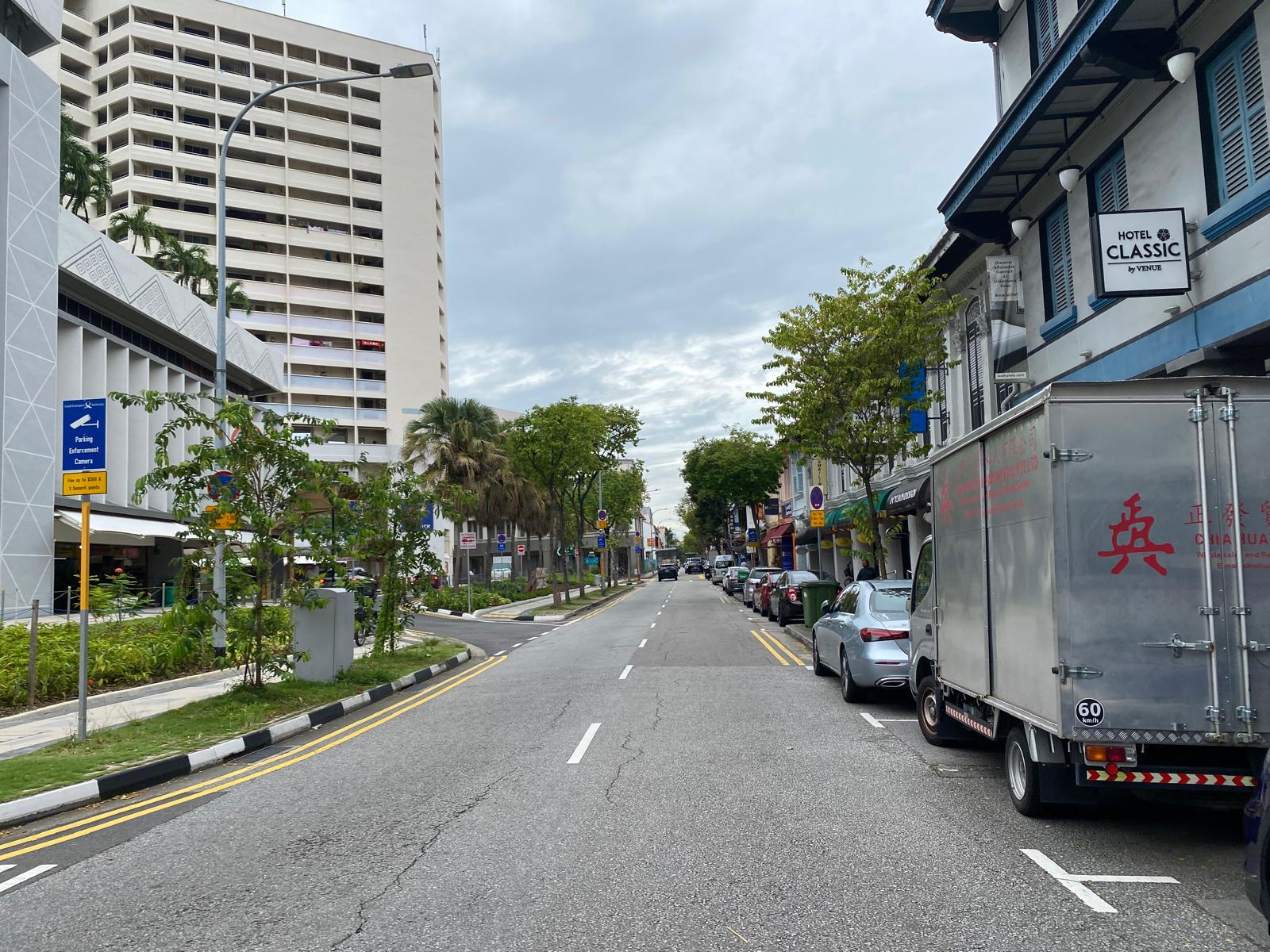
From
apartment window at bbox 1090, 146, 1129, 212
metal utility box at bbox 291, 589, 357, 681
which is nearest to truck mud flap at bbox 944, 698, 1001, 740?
apartment window at bbox 1090, 146, 1129, 212

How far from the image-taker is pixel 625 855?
575 centimetres

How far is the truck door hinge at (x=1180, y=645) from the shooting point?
213 inches

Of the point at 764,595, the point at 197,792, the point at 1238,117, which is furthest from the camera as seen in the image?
the point at 764,595

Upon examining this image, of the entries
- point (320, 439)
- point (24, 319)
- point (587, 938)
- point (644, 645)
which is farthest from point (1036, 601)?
point (24, 319)

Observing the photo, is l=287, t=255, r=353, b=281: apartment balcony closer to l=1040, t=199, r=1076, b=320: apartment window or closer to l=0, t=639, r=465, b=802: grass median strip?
l=0, t=639, r=465, b=802: grass median strip

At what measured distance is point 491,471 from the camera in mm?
46062

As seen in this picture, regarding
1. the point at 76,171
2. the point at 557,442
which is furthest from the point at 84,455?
the point at 76,171

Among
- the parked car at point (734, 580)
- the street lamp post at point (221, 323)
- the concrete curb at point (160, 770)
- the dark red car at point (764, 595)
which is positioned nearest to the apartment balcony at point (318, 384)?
the parked car at point (734, 580)

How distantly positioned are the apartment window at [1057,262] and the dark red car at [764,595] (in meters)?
14.8

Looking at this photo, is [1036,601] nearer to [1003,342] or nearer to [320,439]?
[320,439]

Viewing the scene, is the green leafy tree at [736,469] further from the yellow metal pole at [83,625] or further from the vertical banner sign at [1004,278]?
the yellow metal pole at [83,625]

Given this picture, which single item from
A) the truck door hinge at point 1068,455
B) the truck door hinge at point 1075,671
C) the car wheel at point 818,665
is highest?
the truck door hinge at point 1068,455

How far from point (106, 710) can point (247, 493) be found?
359 centimetres

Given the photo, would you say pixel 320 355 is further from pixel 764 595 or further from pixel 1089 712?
pixel 1089 712
